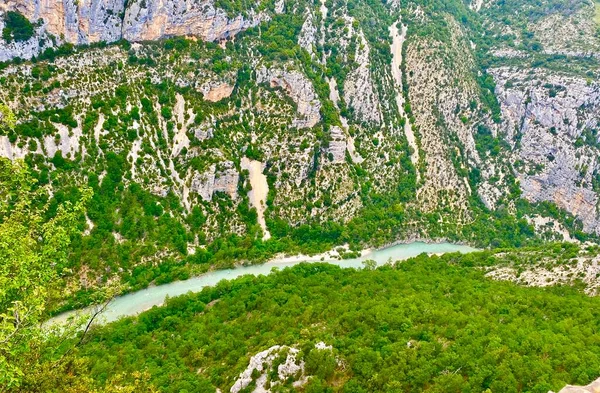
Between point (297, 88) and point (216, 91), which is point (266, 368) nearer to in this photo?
point (216, 91)

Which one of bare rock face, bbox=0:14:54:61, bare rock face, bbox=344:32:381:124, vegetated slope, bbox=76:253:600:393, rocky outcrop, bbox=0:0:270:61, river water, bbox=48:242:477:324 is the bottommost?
river water, bbox=48:242:477:324

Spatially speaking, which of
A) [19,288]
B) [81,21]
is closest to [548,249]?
[19,288]

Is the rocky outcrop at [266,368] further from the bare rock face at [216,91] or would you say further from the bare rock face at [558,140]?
the bare rock face at [558,140]

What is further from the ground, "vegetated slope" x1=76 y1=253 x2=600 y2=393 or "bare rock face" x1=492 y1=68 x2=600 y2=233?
"bare rock face" x1=492 y1=68 x2=600 y2=233

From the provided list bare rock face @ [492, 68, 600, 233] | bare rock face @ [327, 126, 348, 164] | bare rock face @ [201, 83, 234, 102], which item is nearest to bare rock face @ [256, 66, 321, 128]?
bare rock face @ [327, 126, 348, 164]

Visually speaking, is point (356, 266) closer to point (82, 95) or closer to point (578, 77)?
point (82, 95)

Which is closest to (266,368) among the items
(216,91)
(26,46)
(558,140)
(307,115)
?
(307,115)

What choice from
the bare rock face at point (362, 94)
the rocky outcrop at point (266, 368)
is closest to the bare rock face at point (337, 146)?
the bare rock face at point (362, 94)

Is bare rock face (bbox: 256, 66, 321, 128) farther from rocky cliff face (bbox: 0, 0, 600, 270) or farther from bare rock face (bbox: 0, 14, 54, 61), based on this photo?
bare rock face (bbox: 0, 14, 54, 61)
